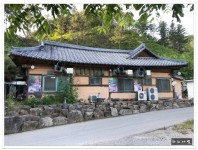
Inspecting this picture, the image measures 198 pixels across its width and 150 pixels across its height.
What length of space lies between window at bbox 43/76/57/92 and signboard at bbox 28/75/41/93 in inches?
8.0

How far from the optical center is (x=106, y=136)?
4664 mm

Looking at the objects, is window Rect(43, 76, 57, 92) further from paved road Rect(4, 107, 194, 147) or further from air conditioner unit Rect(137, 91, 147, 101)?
air conditioner unit Rect(137, 91, 147, 101)

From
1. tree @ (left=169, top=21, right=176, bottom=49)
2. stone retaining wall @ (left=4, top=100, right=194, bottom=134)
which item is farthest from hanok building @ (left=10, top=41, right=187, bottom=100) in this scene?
tree @ (left=169, top=21, right=176, bottom=49)

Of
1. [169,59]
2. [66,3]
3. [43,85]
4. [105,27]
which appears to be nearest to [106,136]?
[105,27]

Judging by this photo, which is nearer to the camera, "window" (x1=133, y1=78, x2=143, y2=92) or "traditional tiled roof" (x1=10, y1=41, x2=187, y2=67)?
"traditional tiled roof" (x1=10, y1=41, x2=187, y2=67)

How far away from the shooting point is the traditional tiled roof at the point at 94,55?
340 inches

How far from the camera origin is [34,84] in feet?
26.5

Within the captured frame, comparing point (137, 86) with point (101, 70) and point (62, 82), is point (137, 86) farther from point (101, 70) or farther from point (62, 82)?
point (62, 82)

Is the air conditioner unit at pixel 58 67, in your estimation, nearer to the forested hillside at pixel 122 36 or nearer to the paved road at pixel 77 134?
the forested hillside at pixel 122 36

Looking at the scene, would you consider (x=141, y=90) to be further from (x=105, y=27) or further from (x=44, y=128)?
(x=105, y=27)

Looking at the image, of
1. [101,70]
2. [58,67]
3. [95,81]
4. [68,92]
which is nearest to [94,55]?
[101,70]

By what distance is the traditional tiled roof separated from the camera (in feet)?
28.3

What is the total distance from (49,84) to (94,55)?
232cm

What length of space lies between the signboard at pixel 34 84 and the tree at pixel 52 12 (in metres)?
5.35
